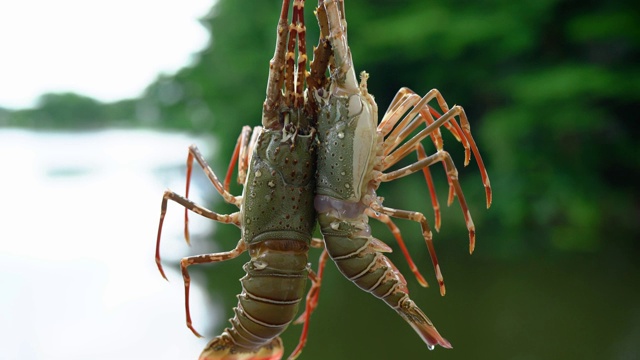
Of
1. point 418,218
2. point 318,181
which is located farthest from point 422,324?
point 318,181

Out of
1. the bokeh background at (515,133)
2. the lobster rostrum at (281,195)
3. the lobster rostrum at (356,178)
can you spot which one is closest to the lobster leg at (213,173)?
the lobster rostrum at (281,195)

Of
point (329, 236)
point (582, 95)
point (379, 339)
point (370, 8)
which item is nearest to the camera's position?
point (329, 236)

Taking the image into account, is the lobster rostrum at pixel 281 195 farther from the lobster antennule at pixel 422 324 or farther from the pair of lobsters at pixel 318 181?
the lobster antennule at pixel 422 324

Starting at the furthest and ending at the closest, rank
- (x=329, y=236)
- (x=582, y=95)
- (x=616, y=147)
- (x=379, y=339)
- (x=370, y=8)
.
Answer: (x=370, y=8)
(x=616, y=147)
(x=582, y=95)
(x=379, y=339)
(x=329, y=236)

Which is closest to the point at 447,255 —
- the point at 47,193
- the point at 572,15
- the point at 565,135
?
the point at 565,135

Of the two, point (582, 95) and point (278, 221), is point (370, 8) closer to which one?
point (582, 95)

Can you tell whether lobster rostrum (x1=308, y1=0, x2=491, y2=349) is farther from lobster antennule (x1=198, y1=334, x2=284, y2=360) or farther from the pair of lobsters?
lobster antennule (x1=198, y1=334, x2=284, y2=360)
